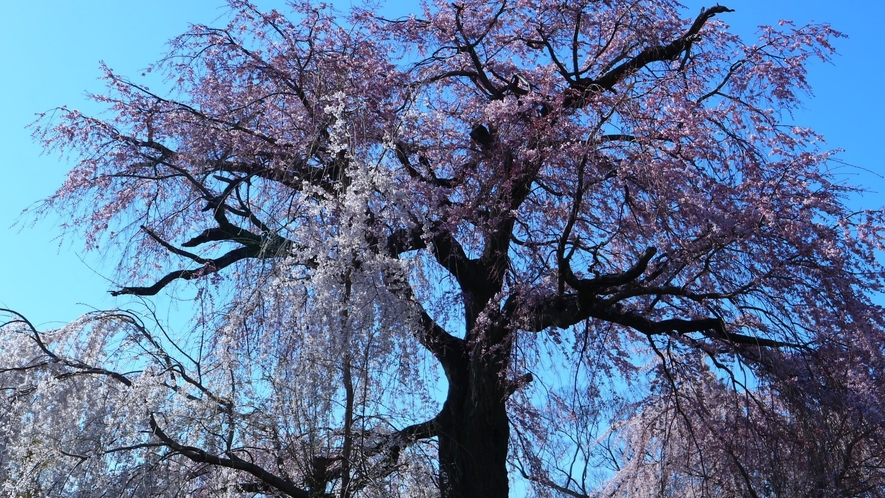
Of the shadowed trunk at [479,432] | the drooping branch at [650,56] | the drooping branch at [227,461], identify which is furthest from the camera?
the drooping branch at [650,56]

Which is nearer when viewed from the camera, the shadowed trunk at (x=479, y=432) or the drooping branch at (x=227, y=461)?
the drooping branch at (x=227, y=461)

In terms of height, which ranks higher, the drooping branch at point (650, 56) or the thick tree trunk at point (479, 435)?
the drooping branch at point (650, 56)

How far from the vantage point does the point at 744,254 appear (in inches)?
250

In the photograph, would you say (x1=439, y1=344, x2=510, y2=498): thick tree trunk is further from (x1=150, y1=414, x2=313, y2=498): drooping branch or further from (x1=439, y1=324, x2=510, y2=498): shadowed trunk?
(x1=150, y1=414, x2=313, y2=498): drooping branch

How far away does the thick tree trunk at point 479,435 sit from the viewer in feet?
21.9

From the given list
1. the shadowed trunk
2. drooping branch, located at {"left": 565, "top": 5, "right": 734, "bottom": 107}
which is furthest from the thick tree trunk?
drooping branch, located at {"left": 565, "top": 5, "right": 734, "bottom": 107}

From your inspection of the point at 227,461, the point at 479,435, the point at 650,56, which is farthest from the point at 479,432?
the point at 650,56

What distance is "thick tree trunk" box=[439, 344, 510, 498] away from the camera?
6668mm

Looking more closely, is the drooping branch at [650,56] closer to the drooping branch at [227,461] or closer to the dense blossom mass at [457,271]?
the dense blossom mass at [457,271]

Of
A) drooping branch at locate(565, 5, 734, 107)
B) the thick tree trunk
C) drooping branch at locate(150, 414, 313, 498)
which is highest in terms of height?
drooping branch at locate(565, 5, 734, 107)

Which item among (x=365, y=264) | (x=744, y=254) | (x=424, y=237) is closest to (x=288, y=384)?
(x=365, y=264)

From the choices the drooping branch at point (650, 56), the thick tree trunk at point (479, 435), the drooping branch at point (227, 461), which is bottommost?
the drooping branch at point (227, 461)

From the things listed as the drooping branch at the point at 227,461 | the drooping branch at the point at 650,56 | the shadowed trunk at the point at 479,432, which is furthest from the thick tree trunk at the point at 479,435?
the drooping branch at the point at 650,56

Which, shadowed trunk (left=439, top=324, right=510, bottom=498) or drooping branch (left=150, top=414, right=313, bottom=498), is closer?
drooping branch (left=150, top=414, right=313, bottom=498)
